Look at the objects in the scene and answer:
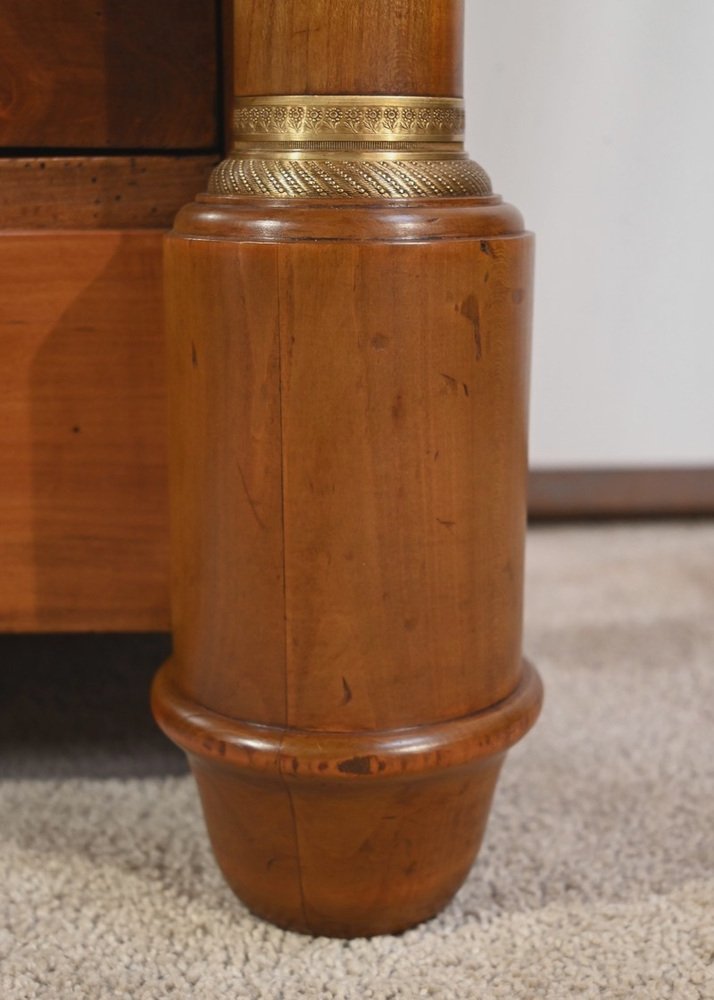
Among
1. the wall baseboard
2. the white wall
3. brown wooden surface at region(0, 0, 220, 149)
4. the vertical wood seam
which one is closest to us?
the vertical wood seam

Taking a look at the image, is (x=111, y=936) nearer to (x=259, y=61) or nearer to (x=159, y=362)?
(x=159, y=362)

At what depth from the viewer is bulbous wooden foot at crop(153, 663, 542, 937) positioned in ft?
2.29

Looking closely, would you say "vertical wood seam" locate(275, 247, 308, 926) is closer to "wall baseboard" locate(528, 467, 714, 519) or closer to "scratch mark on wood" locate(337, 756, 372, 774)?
"scratch mark on wood" locate(337, 756, 372, 774)

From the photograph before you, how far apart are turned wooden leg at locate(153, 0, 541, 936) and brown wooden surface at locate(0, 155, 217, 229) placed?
10 cm

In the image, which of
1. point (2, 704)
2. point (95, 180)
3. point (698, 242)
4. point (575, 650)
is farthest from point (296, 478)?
point (698, 242)

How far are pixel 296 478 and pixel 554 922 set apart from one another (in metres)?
0.31

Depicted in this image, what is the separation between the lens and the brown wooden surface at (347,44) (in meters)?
0.67

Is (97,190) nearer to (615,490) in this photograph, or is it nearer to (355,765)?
(355,765)

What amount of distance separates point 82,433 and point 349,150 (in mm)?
262

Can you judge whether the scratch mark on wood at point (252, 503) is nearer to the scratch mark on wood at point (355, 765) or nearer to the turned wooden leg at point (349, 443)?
the turned wooden leg at point (349, 443)

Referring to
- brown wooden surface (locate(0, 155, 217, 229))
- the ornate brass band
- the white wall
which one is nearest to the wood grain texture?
brown wooden surface (locate(0, 155, 217, 229))

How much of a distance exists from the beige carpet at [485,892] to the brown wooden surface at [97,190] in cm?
40

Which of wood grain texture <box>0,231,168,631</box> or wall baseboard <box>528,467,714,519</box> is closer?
wood grain texture <box>0,231,168,631</box>

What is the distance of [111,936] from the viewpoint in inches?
29.3
